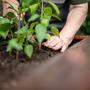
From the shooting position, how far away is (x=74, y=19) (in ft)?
4.80

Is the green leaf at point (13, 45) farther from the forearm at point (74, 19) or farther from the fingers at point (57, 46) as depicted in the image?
the forearm at point (74, 19)

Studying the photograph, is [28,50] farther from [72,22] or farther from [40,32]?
[72,22]

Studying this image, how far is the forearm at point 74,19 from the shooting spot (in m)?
1.36

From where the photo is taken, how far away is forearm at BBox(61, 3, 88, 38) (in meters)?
1.36

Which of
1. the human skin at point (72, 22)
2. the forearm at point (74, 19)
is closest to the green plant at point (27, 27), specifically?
the human skin at point (72, 22)

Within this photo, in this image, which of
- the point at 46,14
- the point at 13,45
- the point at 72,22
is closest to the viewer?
the point at 13,45

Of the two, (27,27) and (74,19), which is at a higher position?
(27,27)

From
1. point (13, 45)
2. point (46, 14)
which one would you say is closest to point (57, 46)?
point (46, 14)

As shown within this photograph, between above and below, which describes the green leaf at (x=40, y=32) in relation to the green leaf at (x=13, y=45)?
above

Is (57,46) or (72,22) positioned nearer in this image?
(57,46)

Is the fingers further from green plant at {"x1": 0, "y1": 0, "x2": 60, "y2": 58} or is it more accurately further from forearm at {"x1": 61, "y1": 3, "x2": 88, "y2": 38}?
forearm at {"x1": 61, "y1": 3, "x2": 88, "y2": 38}

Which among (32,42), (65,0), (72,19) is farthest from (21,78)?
(65,0)

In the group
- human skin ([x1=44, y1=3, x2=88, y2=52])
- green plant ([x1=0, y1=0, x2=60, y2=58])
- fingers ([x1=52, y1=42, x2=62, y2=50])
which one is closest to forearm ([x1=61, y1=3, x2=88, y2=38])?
human skin ([x1=44, y1=3, x2=88, y2=52])

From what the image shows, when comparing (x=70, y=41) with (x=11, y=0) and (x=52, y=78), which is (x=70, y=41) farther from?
(x=52, y=78)
